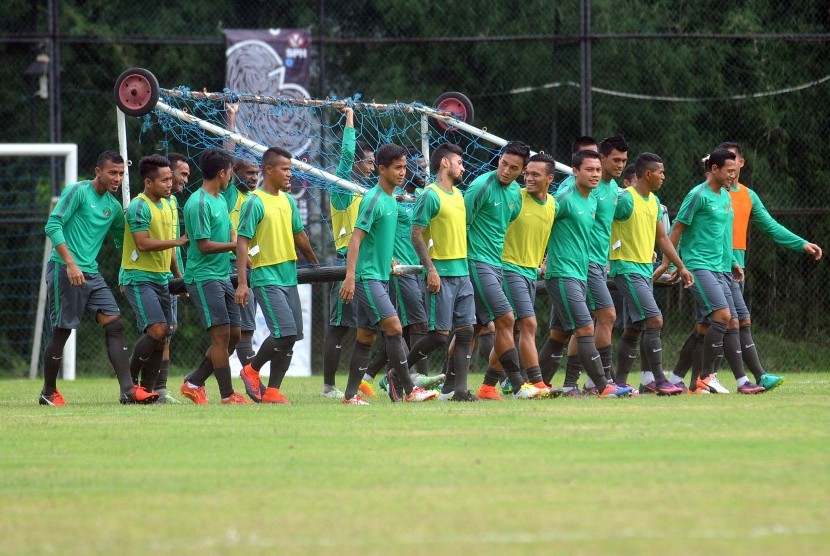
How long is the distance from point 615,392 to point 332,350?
8.38 feet

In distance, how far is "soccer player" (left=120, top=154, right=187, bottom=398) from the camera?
12.1 meters

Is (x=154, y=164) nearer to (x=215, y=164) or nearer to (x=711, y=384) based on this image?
(x=215, y=164)

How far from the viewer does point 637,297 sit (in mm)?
12297

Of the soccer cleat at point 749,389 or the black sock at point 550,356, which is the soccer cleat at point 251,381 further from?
the soccer cleat at point 749,389

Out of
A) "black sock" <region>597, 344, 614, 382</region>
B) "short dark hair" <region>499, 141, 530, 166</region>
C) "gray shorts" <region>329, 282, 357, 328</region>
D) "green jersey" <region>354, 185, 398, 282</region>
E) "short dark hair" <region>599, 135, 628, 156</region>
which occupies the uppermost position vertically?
"short dark hair" <region>599, 135, 628, 156</region>

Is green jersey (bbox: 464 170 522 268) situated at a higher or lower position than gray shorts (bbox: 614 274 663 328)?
higher

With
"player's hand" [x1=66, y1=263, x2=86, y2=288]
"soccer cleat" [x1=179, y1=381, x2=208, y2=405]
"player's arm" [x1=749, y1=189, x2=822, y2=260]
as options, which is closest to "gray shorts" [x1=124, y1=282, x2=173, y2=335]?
"soccer cleat" [x1=179, y1=381, x2=208, y2=405]

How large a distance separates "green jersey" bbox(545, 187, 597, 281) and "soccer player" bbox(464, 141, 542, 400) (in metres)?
0.45

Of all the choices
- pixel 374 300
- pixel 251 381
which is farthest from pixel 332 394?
pixel 374 300

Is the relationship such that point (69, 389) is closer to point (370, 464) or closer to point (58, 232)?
point (58, 232)

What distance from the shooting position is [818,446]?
770 centimetres

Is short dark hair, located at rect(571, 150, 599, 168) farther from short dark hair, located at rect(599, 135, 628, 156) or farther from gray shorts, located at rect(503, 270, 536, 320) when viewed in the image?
gray shorts, located at rect(503, 270, 536, 320)

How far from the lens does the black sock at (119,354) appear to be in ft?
38.9

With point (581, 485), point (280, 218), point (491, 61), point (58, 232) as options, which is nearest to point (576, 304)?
point (280, 218)
